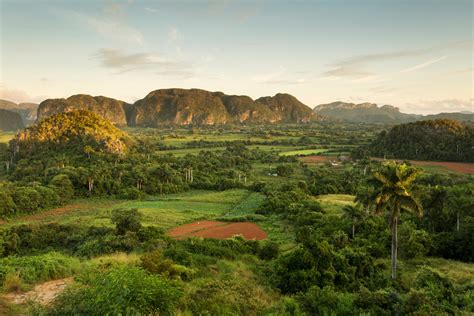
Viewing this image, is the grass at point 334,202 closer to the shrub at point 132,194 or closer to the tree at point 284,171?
the tree at point 284,171

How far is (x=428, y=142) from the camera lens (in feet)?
343

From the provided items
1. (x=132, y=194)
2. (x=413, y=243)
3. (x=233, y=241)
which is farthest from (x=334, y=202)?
(x=132, y=194)

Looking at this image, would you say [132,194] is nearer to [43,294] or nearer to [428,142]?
[43,294]

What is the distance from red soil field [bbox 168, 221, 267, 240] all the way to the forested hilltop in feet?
251

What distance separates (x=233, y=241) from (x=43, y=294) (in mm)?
18410

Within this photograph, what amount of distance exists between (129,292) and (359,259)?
19023mm

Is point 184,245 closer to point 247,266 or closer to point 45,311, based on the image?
point 247,266

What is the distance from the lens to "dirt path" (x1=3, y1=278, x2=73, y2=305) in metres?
11.8

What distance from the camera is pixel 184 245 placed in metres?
26.5

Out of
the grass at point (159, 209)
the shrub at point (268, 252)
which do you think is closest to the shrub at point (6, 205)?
the grass at point (159, 209)

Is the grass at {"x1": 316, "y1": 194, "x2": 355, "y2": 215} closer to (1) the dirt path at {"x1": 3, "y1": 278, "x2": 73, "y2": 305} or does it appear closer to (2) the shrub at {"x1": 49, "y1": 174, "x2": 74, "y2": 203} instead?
(1) the dirt path at {"x1": 3, "y1": 278, "x2": 73, "y2": 305}

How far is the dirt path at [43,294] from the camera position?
38.6 feet

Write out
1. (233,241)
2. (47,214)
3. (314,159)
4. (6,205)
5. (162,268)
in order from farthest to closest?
1. (314,159)
2. (47,214)
3. (6,205)
4. (233,241)
5. (162,268)

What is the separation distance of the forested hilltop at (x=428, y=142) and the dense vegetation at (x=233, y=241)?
26729mm
